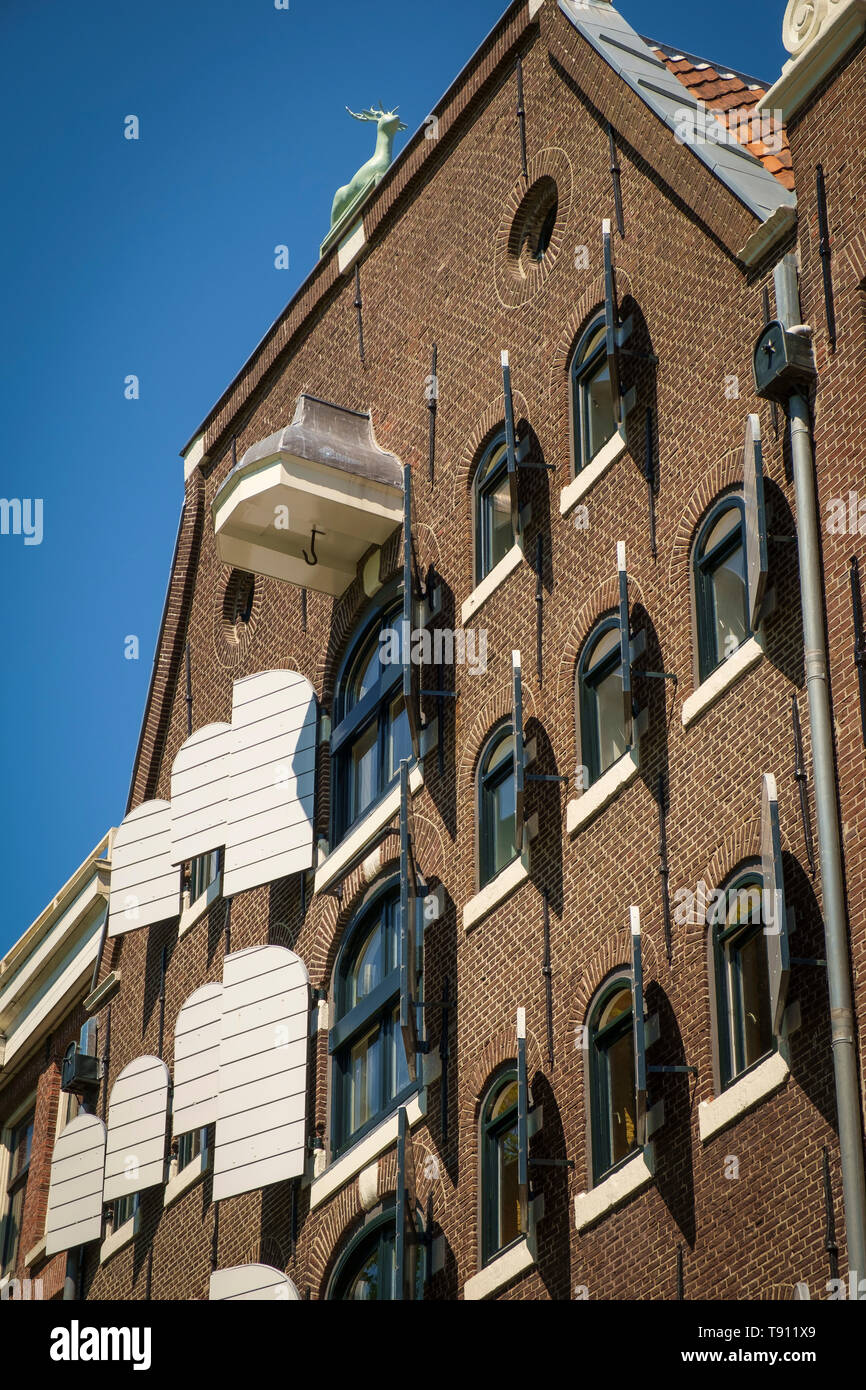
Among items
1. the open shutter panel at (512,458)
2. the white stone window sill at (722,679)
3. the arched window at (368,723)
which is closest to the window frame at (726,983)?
the white stone window sill at (722,679)

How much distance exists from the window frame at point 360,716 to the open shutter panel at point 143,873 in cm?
445

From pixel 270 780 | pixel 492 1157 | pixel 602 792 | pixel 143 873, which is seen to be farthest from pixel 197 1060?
pixel 602 792

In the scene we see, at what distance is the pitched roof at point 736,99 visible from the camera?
82.0ft

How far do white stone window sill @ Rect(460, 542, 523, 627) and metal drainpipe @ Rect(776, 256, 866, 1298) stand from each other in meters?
5.10

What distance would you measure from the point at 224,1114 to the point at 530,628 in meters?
7.20

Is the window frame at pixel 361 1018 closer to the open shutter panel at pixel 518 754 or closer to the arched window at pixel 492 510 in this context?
the open shutter panel at pixel 518 754

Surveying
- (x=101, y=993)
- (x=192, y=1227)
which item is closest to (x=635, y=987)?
(x=192, y=1227)

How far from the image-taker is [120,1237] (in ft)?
104

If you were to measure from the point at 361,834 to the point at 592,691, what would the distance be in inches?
197

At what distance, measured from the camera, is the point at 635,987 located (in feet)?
66.7

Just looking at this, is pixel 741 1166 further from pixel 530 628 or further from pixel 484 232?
pixel 484 232
